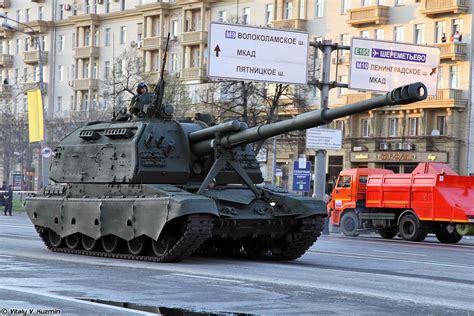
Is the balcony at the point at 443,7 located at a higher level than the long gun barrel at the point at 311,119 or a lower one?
higher

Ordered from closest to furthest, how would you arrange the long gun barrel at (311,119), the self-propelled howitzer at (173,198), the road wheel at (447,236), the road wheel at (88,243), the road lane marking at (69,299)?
the road lane marking at (69,299) < the long gun barrel at (311,119) < the self-propelled howitzer at (173,198) < the road wheel at (88,243) < the road wheel at (447,236)

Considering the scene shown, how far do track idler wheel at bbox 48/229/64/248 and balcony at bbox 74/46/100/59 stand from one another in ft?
204

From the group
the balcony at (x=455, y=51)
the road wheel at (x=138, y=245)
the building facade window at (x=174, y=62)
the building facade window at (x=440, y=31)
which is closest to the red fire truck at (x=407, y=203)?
the road wheel at (x=138, y=245)

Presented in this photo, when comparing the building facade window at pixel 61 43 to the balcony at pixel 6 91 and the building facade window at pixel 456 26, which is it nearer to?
the balcony at pixel 6 91

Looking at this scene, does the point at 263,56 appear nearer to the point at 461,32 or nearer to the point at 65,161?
the point at 65,161

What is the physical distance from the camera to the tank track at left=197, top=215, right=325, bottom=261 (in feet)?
66.8

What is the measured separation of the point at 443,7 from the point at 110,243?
4238 cm

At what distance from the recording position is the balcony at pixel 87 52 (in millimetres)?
83750

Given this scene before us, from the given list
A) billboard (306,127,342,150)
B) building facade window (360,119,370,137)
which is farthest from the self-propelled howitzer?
building facade window (360,119,370,137)

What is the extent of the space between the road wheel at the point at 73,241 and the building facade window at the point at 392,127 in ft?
145

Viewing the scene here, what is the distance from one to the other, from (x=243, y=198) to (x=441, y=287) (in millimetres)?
5845

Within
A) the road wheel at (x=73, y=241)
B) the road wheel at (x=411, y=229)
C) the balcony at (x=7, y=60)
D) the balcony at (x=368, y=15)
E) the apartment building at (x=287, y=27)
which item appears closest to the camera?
the road wheel at (x=73, y=241)

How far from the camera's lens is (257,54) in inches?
1283

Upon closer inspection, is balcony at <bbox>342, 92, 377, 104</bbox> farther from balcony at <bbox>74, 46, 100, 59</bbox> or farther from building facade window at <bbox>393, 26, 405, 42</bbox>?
balcony at <bbox>74, 46, 100, 59</bbox>
